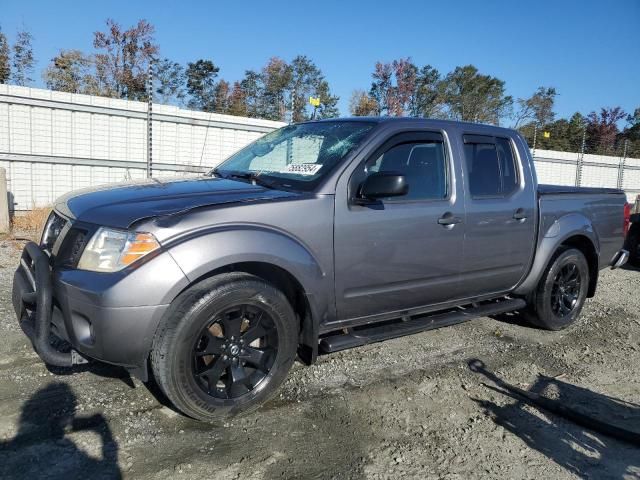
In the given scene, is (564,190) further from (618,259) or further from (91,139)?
(91,139)

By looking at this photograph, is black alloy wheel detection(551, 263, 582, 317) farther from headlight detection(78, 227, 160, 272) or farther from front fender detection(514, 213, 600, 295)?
headlight detection(78, 227, 160, 272)

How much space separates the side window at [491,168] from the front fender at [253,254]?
1664 millimetres

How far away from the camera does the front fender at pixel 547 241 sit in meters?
4.61

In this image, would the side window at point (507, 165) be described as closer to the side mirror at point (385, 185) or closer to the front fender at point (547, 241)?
the front fender at point (547, 241)

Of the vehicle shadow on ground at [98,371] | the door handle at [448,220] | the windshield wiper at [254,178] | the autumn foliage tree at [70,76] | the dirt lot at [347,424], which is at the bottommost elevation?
the dirt lot at [347,424]

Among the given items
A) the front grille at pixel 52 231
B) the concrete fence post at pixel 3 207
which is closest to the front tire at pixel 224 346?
the front grille at pixel 52 231

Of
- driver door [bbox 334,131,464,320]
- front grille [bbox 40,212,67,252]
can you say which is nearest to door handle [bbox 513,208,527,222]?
driver door [bbox 334,131,464,320]

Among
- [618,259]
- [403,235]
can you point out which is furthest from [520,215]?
[618,259]

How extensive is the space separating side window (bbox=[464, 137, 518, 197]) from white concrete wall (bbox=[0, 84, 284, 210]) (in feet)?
24.7

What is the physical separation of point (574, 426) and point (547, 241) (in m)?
1.98

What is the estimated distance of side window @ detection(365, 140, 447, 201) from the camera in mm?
3746

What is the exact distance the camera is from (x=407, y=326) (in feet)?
12.3

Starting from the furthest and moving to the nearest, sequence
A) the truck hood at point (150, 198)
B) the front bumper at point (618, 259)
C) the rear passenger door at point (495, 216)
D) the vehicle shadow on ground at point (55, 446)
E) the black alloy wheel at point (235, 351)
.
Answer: the front bumper at point (618, 259) < the rear passenger door at point (495, 216) < the black alloy wheel at point (235, 351) < the truck hood at point (150, 198) < the vehicle shadow on ground at point (55, 446)

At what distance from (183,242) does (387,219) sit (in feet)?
4.70
